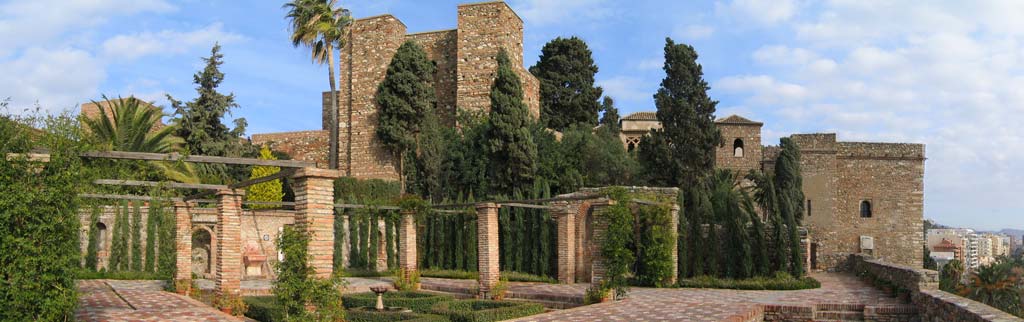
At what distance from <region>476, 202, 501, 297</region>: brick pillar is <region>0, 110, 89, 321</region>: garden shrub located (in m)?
8.77

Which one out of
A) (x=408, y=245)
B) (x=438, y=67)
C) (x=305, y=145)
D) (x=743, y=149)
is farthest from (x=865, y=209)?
(x=305, y=145)

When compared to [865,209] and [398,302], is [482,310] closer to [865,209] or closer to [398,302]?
[398,302]

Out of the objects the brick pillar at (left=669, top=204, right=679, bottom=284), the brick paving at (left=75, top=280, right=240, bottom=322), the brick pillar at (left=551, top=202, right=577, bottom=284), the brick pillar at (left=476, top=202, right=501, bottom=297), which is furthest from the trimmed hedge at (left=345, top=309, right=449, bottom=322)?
the brick pillar at (left=669, top=204, right=679, bottom=284)

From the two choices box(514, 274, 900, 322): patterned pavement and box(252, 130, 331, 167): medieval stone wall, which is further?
box(252, 130, 331, 167): medieval stone wall

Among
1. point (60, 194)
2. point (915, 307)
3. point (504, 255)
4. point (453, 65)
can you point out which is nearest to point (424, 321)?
point (60, 194)

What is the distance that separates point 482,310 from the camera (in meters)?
12.6

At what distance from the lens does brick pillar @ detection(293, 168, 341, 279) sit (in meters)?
9.24

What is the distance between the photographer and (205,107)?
1141 inches

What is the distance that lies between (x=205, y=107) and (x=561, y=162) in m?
13.2

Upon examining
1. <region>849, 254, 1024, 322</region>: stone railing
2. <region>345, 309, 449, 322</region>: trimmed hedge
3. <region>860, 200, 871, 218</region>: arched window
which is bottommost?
<region>345, 309, 449, 322</region>: trimmed hedge

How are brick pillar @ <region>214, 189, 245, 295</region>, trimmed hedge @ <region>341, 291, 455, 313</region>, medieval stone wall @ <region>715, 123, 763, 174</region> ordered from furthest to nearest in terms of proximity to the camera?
medieval stone wall @ <region>715, 123, 763, 174</region> < trimmed hedge @ <region>341, 291, 455, 313</region> < brick pillar @ <region>214, 189, 245, 295</region>

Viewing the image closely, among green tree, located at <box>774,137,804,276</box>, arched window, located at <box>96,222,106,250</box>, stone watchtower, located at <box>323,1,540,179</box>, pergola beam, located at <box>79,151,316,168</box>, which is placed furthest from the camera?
green tree, located at <box>774,137,804,276</box>

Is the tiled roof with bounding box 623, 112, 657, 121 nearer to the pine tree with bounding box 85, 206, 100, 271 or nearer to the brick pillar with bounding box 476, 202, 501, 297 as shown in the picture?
the brick pillar with bounding box 476, 202, 501, 297

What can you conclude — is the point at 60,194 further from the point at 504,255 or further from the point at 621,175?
the point at 621,175
